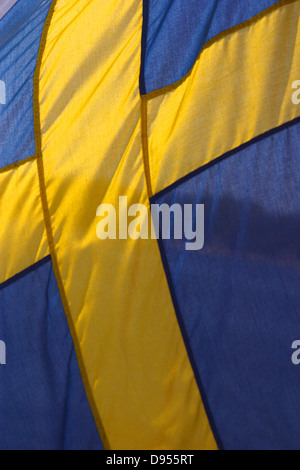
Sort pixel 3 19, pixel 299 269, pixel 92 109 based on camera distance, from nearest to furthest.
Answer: pixel 299 269, pixel 92 109, pixel 3 19

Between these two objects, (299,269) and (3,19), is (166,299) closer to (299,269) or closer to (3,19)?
(299,269)

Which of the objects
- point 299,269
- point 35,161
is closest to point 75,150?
point 35,161

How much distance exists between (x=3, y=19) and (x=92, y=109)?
18.8 inches

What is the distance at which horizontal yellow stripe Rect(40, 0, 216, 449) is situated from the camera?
160cm

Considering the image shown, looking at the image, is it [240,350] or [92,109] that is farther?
[92,109]

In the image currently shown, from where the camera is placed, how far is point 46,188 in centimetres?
168

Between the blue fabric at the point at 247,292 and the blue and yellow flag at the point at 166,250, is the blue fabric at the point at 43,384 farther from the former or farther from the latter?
the blue fabric at the point at 247,292

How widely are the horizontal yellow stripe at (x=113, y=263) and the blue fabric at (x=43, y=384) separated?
0.13 feet
